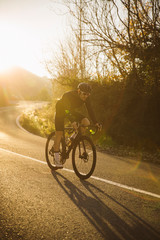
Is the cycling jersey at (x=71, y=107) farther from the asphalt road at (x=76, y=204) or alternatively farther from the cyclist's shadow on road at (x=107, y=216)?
the cyclist's shadow on road at (x=107, y=216)

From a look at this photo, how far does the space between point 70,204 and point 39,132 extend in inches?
396

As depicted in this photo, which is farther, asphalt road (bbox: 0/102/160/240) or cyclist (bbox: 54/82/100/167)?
cyclist (bbox: 54/82/100/167)

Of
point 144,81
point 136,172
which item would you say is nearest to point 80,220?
point 136,172

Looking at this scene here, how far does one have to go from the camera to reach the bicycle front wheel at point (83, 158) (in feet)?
14.9

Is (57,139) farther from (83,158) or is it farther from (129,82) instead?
(129,82)

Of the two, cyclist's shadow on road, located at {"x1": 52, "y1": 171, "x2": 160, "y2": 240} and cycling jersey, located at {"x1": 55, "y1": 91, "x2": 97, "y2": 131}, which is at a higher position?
cycling jersey, located at {"x1": 55, "y1": 91, "x2": 97, "y2": 131}

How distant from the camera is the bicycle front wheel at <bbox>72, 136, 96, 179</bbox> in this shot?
14.9 feet

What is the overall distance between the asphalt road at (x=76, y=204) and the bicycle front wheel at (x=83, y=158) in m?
0.18

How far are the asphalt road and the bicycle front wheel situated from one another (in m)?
0.18

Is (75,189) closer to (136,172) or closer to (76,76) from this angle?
(136,172)

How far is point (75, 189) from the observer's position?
4.14 m

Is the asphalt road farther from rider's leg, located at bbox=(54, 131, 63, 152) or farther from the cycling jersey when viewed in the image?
the cycling jersey

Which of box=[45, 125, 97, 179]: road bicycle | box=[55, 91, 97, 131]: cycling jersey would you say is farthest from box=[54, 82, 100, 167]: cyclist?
box=[45, 125, 97, 179]: road bicycle

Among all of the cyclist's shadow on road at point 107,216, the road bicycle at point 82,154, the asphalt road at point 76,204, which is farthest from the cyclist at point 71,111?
the cyclist's shadow on road at point 107,216
